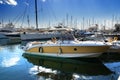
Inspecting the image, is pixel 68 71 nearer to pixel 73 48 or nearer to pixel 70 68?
pixel 70 68

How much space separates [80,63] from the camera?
67.3 feet

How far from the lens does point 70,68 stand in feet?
60.1

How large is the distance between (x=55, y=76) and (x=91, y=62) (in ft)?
21.8

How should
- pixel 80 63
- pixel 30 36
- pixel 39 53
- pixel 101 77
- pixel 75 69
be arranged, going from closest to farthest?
pixel 101 77 → pixel 75 69 → pixel 80 63 → pixel 39 53 → pixel 30 36

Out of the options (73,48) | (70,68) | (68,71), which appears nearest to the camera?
(68,71)

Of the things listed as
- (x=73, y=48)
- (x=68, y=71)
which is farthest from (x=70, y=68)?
(x=73, y=48)

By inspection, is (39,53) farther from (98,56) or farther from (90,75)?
(90,75)

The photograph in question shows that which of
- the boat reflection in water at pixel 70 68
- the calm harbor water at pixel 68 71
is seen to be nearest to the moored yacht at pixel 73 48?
the boat reflection in water at pixel 70 68

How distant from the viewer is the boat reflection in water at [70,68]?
15.4 metres

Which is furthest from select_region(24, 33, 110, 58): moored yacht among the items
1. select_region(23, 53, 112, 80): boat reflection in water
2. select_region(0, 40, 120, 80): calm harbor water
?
select_region(0, 40, 120, 80): calm harbor water

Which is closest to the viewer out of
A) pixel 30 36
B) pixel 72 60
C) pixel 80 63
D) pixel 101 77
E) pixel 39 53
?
pixel 101 77

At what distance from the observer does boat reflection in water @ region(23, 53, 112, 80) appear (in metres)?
15.4

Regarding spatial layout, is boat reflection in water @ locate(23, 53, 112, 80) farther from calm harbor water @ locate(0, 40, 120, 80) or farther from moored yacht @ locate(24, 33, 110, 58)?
moored yacht @ locate(24, 33, 110, 58)

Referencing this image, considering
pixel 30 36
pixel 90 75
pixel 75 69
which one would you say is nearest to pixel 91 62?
pixel 75 69
